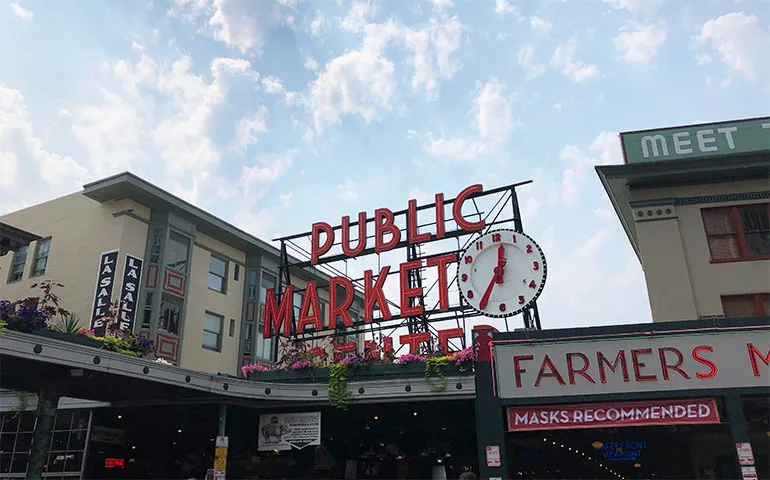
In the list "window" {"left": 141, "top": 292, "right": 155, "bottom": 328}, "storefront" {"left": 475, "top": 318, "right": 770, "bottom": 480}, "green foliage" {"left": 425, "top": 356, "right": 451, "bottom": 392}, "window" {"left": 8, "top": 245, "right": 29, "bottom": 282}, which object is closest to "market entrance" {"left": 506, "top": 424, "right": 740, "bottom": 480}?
"storefront" {"left": 475, "top": 318, "right": 770, "bottom": 480}

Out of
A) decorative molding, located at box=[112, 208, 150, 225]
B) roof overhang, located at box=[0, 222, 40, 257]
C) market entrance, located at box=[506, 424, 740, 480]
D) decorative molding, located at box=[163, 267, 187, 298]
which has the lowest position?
market entrance, located at box=[506, 424, 740, 480]

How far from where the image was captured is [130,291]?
30.9 metres

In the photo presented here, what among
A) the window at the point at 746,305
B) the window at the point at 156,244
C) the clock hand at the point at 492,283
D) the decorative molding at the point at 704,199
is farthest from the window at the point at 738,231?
the window at the point at 156,244

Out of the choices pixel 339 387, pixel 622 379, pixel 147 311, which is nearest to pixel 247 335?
pixel 147 311

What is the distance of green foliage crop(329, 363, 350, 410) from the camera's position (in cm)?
2025

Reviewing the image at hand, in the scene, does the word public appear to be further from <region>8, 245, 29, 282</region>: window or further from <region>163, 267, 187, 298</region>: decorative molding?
<region>8, 245, 29, 282</region>: window

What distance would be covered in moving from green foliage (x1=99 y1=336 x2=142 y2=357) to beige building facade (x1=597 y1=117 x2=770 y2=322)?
17059 mm

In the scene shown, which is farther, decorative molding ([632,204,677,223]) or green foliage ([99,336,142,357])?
decorative molding ([632,204,677,223])

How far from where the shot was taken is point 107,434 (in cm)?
2397

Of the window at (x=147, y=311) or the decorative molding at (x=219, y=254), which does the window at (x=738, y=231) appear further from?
the decorative molding at (x=219, y=254)

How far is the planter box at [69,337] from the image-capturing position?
51.9 feet

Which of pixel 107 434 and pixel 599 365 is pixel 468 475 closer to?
pixel 599 365

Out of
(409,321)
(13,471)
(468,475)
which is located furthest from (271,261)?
(468,475)

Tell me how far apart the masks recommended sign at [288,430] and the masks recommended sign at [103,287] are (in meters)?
12.6
